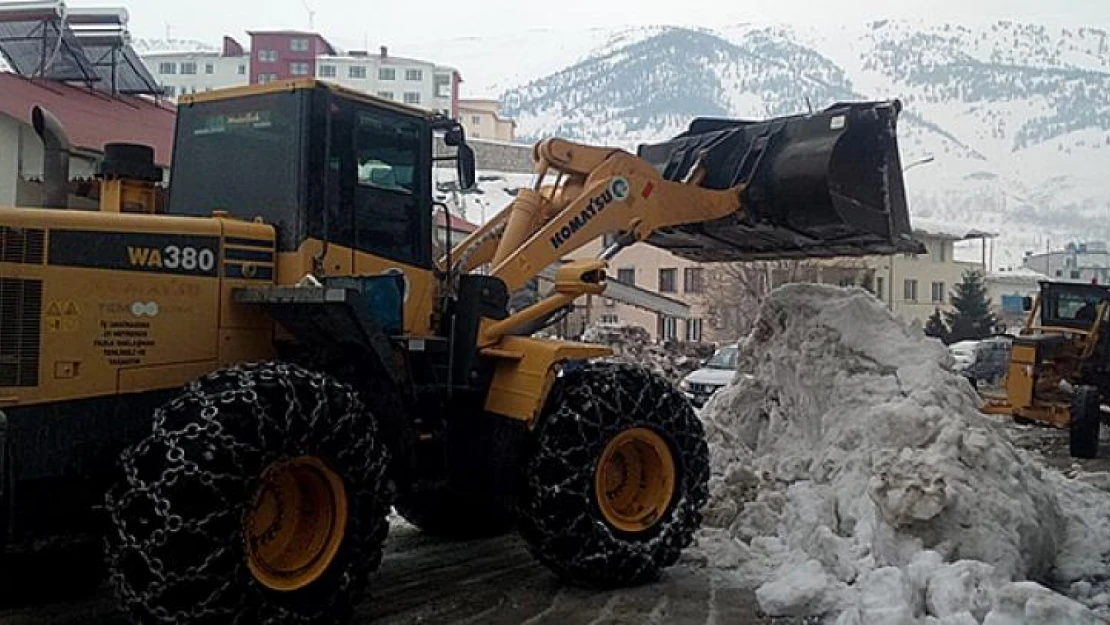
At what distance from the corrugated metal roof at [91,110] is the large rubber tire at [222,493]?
50.3 feet

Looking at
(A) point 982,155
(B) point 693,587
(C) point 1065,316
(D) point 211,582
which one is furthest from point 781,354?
(A) point 982,155

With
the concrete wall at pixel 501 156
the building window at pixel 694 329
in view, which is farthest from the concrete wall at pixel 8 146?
the concrete wall at pixel 501 156

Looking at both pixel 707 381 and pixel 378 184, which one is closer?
pixel 378 184

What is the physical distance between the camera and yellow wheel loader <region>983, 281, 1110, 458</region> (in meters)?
14.6

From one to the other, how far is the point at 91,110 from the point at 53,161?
1772cm

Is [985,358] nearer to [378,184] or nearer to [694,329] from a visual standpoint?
[694,329]

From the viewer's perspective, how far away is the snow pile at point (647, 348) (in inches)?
1168

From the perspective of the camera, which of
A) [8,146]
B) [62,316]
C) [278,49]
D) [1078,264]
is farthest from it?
[278,49]

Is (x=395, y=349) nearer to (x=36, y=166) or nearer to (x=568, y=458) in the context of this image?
(x=568, y=458)

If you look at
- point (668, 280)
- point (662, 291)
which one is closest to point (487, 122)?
point (668, 280)

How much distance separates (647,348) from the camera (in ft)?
110

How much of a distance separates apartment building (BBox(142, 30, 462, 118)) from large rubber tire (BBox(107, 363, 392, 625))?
311 feet

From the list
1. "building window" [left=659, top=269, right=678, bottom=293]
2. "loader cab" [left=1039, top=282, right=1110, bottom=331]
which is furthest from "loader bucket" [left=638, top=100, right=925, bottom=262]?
"building window" [left=659, top=269, right=678, bottom=293]

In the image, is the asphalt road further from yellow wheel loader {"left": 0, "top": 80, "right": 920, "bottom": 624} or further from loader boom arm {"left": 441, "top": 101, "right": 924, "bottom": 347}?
loader boom arm {"left": 441, "top": 101, "right": 924, "bottom": 347}
